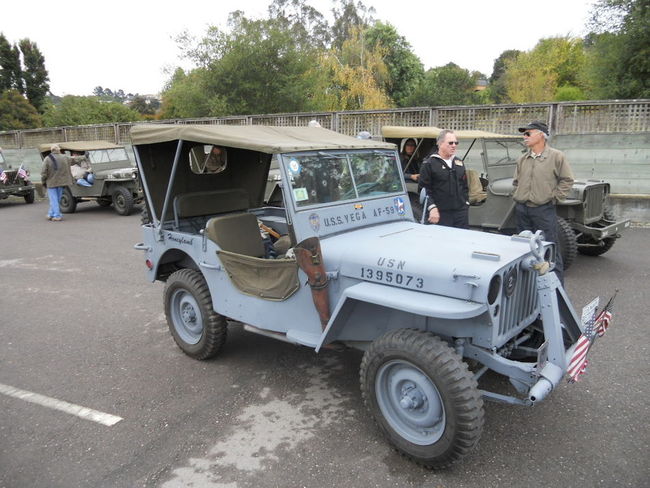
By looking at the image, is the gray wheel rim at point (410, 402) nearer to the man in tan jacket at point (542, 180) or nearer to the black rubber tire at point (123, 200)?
the man in tan jacket at point (542, 180)

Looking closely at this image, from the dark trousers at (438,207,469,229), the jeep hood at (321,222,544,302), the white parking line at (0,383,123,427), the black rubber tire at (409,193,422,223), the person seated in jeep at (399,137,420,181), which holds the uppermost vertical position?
the person seated in jeep at (399,137,420,181)

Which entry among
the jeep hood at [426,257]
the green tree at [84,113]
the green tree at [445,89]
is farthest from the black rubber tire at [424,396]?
the green tree at [84,113]

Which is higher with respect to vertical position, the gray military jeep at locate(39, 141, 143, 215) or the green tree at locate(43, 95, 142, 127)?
the green tree at locate(43, 95, 142, 127)

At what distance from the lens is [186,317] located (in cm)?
413

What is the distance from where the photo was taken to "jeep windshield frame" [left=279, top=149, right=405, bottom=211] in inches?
Result: 131

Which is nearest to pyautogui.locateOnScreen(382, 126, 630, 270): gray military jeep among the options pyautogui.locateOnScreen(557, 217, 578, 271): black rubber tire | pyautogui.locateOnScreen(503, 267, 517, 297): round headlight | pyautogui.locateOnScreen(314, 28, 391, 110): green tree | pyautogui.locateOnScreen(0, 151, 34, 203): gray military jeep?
pyautogui.locateOnScreen(557, 217, 578, 271): black rubber tire

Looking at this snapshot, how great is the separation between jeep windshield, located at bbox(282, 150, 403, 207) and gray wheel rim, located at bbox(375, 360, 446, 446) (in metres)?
1.28

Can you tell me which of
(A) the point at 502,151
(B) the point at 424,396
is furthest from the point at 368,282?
(A) the point at 502,151

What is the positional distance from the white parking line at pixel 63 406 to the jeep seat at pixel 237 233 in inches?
55.2

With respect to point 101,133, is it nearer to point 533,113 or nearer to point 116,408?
point 533,113

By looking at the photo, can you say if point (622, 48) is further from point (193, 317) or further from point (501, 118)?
point (193, 317)

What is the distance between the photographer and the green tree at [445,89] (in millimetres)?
34125

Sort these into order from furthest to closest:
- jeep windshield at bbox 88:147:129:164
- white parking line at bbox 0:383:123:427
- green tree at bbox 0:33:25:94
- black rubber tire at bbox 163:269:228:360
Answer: green tree at bbox 0:33:25:94 < jeep windshield at bbox 88:147:129:164 < black rubber tire at bbox 163:269:228:360 < white parking line at bbox 0:383:123:427

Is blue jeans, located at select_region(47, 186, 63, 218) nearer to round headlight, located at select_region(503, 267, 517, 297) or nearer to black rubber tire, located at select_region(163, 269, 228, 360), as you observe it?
→ black rubber tire, located at select_region(163, 269, 228, 360)
